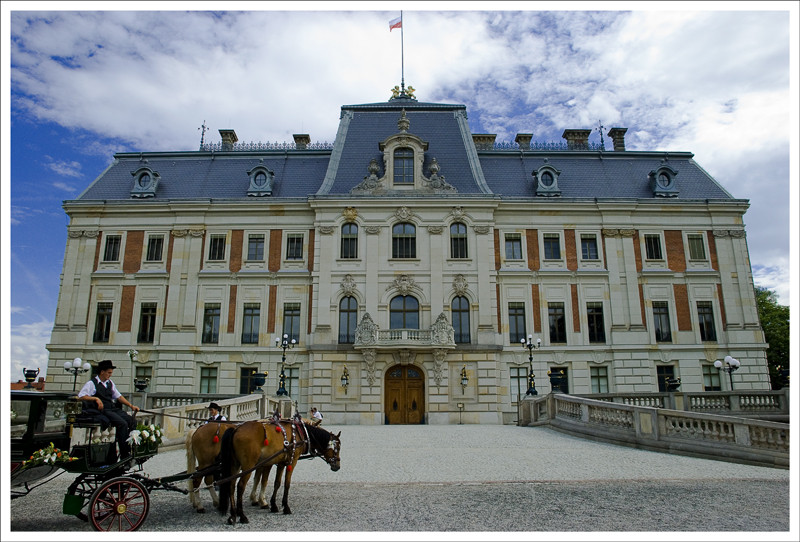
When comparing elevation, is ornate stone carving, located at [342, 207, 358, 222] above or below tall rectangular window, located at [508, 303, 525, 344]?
above

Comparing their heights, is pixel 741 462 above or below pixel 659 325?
below

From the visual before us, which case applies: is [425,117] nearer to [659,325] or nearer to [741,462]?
[659,325]

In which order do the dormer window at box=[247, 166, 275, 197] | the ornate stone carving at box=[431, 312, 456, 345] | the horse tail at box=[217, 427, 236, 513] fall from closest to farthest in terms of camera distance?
the horse tail at box=[217, 427, 236, 513] < the ornate stone carving at box=[431, 312, 456, 345] < the dormer window at box=[247, 166, 275, 197]

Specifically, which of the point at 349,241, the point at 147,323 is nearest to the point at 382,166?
the point at 349,241

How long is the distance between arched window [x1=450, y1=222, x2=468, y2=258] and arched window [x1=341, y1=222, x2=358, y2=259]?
5.62m

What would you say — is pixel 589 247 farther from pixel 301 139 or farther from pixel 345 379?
pixel 301 139

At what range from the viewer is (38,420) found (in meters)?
7.62

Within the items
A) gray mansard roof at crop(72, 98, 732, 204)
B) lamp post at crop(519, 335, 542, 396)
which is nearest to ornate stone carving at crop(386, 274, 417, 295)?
gray mansard roof at crop(72, 98, 732, 204)

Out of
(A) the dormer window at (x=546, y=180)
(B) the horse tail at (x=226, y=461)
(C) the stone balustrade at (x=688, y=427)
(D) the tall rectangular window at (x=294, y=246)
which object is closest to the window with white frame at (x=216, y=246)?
(D) the tall rectangular window at (x=294, y=246)

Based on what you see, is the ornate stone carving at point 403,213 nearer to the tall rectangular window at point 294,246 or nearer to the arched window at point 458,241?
the arched window at point 458,241

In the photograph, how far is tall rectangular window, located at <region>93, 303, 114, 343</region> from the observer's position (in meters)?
31.3

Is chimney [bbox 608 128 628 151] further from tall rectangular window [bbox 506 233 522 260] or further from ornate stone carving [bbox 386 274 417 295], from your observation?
ornate stone carving [bbox 386 274 417 295]

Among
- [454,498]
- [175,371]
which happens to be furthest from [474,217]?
[454,498]

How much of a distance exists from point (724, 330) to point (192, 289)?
30988mm
